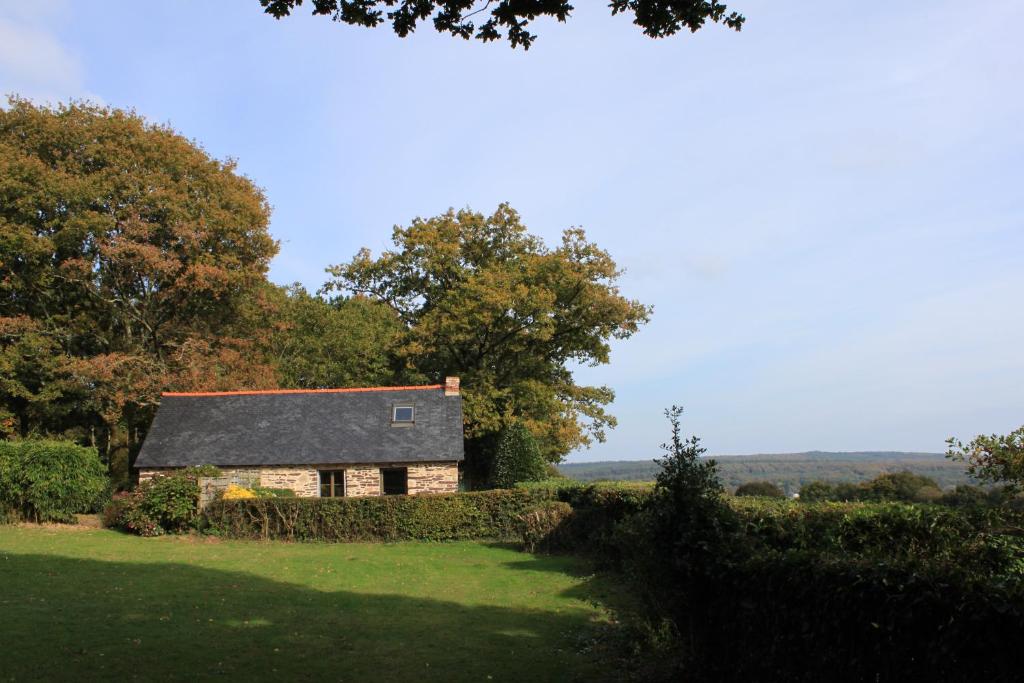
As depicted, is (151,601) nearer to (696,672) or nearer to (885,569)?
(696,672)

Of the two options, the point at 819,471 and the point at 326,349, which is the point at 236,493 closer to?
the point at 326,349

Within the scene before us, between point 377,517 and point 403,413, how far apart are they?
7.16 metres

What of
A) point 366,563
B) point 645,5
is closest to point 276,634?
point 366,563

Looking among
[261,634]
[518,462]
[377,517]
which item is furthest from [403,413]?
[261,634]

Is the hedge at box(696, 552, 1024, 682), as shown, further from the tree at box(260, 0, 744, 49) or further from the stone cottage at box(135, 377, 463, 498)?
the stone cottage at box(135, 377, 463, 498)

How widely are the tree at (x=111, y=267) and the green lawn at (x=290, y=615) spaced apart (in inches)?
536

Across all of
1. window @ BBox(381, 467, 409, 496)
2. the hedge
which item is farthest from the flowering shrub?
the hedge

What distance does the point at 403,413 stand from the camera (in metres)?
29.0

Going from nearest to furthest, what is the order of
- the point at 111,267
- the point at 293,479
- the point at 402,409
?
1. the point at 293,479
2. the point at 402,409
3. the point at 111,267

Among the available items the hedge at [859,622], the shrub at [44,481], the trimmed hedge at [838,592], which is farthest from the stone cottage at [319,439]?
the hedge at [859,622]

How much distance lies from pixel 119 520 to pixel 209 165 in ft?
54.4

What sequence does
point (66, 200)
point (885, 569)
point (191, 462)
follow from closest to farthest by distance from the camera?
point (885, 569)
point (191, 462)
point (66, 200)

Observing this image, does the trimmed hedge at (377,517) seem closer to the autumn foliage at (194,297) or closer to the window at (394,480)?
the window at (394,480)

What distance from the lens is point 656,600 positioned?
26.0ft
